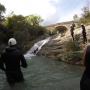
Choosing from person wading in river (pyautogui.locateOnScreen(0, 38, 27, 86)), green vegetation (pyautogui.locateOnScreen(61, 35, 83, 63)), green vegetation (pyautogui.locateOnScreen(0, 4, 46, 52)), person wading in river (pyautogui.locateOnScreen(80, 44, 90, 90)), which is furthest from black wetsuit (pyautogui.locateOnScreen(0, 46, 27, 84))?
green vegetation (pyautogui.locateOnScreen(0, 4, 46, 52))

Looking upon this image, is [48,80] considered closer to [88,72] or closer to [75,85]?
[75,85]

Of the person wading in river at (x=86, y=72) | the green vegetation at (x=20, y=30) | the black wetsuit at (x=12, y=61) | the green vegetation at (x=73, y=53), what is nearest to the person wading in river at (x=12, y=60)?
the black wetsuit at (x=12, y=61)

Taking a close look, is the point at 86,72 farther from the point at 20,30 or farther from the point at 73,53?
the point at 20,30

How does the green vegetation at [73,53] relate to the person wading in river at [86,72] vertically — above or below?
below

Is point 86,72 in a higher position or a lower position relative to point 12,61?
higher

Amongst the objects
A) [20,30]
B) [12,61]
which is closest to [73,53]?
[12,61]

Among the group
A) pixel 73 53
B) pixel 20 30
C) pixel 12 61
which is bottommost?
pixel 73 53

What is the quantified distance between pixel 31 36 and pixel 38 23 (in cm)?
647

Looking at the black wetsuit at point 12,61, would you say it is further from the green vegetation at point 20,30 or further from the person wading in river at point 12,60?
the green vegetation at point 20,30

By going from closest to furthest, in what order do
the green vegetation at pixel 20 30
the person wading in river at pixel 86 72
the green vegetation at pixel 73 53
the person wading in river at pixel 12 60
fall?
the person wading in river at pixel 86 72 → the person wading in river at pixel 12 60 → the green vegetation at pixel 73 53 → the green vegetation at pixel 20 30

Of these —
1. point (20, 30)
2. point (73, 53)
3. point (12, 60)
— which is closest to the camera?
point (12, 60)

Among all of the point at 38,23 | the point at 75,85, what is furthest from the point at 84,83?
the point at 38,23

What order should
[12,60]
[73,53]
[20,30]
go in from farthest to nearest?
[20,30], [73,53], [12,60]

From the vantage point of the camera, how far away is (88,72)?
18.5ft
